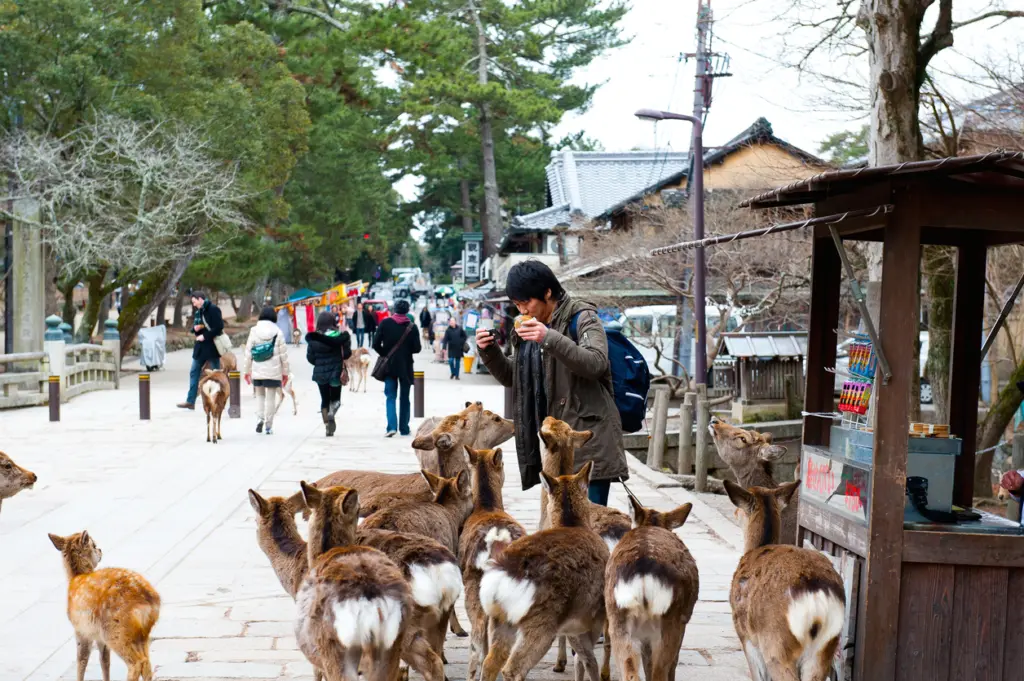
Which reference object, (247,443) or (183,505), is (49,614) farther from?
(247,443)

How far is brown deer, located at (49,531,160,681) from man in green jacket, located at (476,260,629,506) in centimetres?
208

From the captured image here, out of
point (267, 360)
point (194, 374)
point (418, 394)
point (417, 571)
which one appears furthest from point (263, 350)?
point (417, 571)

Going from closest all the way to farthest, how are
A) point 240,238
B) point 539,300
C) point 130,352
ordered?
point 539,300, point 240,238, point 130,352

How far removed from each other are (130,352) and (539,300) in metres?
31.2

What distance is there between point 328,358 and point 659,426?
4.81 m

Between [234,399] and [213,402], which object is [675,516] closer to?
[213,402]

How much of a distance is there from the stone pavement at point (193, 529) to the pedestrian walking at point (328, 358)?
571 millimetres

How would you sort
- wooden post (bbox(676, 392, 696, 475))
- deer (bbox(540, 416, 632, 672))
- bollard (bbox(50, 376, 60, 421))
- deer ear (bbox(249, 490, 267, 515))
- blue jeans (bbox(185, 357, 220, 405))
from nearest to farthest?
deer ear (bbox(249, 490, 267, 515)), deer (bbox(540, 416, 632, 672)), wooden post (bbox(676, 392, 696, 475)), bollard (bbox(50, 376, 60, 421)), blue jeans (bbox(185, 357, 220, 405))

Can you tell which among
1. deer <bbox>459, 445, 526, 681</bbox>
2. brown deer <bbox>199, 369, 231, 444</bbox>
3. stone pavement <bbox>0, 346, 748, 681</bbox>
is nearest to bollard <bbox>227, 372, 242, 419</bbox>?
stone pavement <bbox>0, 346, 748, 681</bbox>

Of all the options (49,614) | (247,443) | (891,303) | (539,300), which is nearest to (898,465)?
(891,303)

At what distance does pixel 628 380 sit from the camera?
5.90 meters

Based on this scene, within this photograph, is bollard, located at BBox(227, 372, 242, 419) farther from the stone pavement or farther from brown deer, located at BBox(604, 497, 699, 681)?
brown deer, located at BBox(604, 497, 699, 681)

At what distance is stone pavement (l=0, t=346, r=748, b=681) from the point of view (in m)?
5.76

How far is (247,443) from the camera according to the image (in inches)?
579
